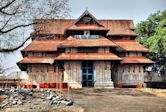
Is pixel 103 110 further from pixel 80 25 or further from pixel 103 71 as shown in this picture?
pixel 80 25

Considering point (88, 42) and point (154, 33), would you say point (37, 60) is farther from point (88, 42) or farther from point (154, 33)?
point (154, 33)

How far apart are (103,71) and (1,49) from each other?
63.6 feet

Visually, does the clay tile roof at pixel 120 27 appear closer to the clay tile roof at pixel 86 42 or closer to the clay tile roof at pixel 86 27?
the clay tile roof at pixel 86 27

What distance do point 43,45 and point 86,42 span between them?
6125 millimetres

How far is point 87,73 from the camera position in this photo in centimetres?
4175

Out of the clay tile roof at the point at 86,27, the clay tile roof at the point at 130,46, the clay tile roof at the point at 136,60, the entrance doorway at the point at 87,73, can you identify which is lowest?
the entrance doorway at the point at 87,73

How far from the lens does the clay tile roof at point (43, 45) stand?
144ft

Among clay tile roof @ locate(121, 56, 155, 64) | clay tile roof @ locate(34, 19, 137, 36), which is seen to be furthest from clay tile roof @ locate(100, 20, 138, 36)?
clay tile roof @ locate(121, 56, 155, 64)

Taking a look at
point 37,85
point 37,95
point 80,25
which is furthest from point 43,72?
point 37,95

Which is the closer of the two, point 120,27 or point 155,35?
point 120,27

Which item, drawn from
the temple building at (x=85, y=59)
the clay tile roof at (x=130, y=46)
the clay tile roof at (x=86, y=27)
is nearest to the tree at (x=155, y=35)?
the clay tile roof at (x=130, y=46)

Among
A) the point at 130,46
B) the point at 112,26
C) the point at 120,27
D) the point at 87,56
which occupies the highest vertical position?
the point at 112,26

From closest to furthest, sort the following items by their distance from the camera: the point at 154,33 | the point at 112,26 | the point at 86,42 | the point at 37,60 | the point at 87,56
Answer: the point at 87,56, the point at 86,42, the point at 37,60, the point at 112,26, the point at 154,33

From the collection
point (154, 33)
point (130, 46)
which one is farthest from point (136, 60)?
point (154, 33)
